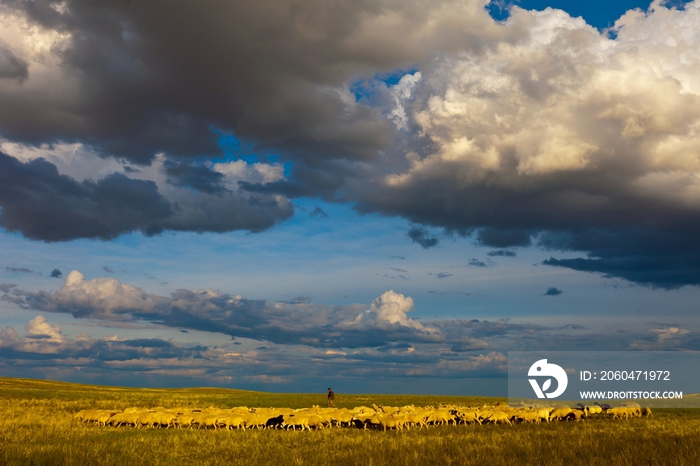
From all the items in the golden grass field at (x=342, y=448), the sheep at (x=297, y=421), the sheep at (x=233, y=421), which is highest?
the golden grass field at (x=342, y=448)

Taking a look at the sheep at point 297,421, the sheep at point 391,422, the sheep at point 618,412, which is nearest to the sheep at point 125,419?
the sheep at point 297,421

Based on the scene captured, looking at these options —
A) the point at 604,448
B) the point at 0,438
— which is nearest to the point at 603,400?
the point at 604,448

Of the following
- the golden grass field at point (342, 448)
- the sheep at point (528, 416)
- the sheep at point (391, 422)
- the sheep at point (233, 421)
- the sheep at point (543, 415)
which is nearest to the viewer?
the golden grass field at point (342, 448)

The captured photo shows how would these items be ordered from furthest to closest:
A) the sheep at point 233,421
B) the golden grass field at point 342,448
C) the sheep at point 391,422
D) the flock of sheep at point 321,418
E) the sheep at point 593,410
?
the sheep at point 593,410, the sheep at point 233,421, the flock of sheep at point 321,418, the sheep at point 391,422, the golden grass field at point 342,448

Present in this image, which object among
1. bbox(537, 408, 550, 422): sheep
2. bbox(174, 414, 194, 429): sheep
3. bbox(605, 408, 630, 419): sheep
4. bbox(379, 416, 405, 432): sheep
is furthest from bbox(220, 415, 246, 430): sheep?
bbox(605, 408, 630, 419): sheep

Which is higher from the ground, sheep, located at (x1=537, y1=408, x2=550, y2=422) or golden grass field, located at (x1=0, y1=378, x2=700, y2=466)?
golden grass field, located at (x1=0, y1=378, x2=700, y2=466)

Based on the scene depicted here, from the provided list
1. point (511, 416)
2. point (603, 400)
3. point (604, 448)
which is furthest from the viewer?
point (603, 400)

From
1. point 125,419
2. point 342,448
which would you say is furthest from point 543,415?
point 125,419

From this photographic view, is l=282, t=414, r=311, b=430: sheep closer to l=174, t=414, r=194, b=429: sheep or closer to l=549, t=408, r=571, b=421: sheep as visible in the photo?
l=174, t=414, r=194, b=429: sheep

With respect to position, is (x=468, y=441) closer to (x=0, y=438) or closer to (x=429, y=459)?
(x=429, y=459)

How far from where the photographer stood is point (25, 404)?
1850 inches

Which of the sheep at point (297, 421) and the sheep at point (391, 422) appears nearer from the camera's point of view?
the sheep at point (391, 422)

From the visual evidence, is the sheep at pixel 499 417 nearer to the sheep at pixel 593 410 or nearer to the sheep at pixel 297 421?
the sheep at pixel 593 410

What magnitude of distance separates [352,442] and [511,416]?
16.5 meters
